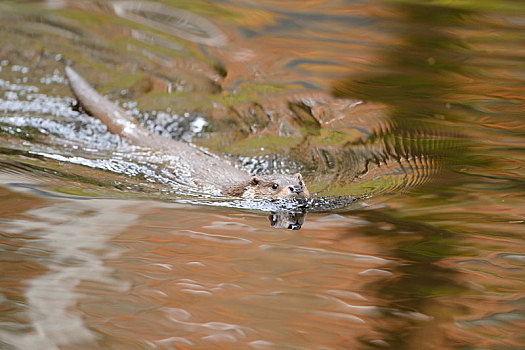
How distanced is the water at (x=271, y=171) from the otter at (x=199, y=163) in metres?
0.10

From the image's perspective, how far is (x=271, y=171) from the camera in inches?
180

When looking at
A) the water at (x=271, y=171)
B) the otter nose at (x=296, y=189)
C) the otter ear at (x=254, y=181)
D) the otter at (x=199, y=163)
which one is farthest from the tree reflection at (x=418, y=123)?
the otter ear at (x=254, y=181)

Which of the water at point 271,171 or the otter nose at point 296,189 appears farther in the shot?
the otter nose at point 296,189

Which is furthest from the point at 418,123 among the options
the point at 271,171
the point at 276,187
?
the point at 276,187

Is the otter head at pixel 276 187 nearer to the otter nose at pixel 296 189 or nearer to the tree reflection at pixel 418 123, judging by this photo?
the otter nose at pixel 296 189

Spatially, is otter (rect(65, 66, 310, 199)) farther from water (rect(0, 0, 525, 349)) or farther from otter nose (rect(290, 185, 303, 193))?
water (rect(0, 0, 525, 349))

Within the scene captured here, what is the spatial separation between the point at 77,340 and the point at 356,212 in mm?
1819

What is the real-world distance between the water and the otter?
102mm

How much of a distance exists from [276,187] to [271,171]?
0.95 meters

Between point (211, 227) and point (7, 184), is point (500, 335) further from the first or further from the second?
point (7, 184)

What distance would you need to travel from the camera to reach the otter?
3.64 m

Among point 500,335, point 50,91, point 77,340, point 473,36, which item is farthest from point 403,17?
point 77,340

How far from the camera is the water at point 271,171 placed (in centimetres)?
195

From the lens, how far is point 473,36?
5.92 m
